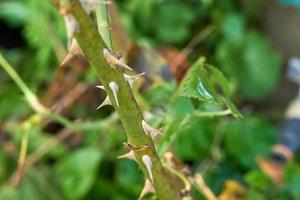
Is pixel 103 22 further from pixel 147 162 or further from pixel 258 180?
pixel 258 180

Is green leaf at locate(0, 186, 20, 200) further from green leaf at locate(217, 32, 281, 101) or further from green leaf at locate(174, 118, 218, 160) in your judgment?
green leaf at locate(217, 32, 281, 101)

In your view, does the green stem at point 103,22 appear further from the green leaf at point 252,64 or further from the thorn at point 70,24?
the green leaf at point 252,64

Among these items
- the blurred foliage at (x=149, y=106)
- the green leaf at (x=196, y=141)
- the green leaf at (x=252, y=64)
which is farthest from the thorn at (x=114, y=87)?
the green leaf at (x=252, y=64)

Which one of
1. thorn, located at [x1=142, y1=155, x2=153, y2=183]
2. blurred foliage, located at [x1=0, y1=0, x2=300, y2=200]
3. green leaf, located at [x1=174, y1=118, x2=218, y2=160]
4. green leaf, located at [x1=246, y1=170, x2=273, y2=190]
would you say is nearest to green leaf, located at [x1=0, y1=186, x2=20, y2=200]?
blurred foliage, located at [x1=0, y1=0, x2=300, y2=200]

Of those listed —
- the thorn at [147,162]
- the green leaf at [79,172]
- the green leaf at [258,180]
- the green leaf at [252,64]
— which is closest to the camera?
the thorn at [147,162]

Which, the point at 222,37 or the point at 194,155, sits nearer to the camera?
the point at 194,155

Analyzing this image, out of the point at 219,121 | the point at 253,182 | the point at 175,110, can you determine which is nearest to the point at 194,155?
the point at 219,121

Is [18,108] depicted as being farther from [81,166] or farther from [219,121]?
[219,121]
